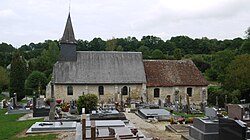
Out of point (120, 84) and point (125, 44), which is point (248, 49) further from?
point (125, 44)

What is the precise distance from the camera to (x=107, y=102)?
30.7m

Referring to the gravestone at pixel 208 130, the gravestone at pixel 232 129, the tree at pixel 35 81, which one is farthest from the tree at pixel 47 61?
the gravestone at pixel 232 129

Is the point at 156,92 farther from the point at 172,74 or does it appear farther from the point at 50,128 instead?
the point at 50,128

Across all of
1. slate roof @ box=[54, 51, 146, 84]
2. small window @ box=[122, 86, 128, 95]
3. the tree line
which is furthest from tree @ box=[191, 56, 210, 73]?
small window @ box=[122, 86, 128, 95]

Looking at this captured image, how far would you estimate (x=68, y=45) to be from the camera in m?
31.1

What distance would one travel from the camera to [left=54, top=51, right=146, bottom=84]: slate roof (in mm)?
30250

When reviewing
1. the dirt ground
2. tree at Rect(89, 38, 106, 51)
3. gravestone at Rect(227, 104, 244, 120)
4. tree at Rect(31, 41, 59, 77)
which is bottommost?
the dirt ground

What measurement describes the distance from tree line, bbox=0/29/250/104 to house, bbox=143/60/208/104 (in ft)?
6.30

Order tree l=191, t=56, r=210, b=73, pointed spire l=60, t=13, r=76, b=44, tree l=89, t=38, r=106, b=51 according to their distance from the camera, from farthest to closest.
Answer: tree l=89, t=38, r=106, b=51
tree l=191, t=56, r=210, b=73
pointed spire l=60, t=13, r=76, b=44

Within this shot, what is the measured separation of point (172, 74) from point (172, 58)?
2871 centimetres

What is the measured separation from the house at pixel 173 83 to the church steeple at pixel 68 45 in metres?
8.20

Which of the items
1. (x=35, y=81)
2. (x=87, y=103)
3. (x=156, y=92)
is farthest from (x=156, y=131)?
(x=35, y=81)

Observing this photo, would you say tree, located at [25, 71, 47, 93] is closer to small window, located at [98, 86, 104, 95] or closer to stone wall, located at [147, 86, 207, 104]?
small window, located at [98, 86, 104, 95]

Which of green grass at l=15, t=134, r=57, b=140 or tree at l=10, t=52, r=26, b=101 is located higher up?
tree at l=10, t=52, r=26, b=101
